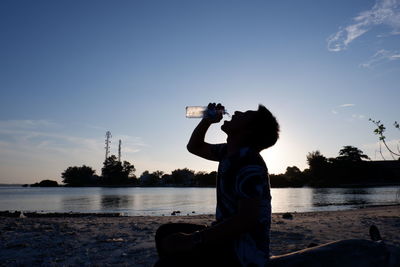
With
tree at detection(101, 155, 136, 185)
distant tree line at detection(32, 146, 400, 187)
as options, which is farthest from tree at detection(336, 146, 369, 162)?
tree at detection(101, 155, 136, 185)

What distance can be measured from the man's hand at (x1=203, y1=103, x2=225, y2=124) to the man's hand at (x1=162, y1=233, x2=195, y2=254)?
1505 millimetres

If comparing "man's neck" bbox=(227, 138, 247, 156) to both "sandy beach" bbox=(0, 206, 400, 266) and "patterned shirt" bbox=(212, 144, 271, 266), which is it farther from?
"sandy beach" bbox=(0, 206, 400, 266)

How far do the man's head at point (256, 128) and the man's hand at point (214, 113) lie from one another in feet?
2.19

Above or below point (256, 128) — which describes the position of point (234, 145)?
below

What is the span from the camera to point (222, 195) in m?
2.27

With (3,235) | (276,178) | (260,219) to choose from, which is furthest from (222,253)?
(276,178)

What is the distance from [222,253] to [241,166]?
0.64 m

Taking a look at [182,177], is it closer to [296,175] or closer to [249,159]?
[296,175]

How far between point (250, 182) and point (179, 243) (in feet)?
2.15

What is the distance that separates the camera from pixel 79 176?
14175 cm

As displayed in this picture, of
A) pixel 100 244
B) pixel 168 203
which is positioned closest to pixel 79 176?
pixel 168 203

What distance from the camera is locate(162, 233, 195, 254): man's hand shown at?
6.83 ft

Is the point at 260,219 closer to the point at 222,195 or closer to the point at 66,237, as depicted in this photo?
the point at 222,195

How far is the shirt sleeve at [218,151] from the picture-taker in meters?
3.08
